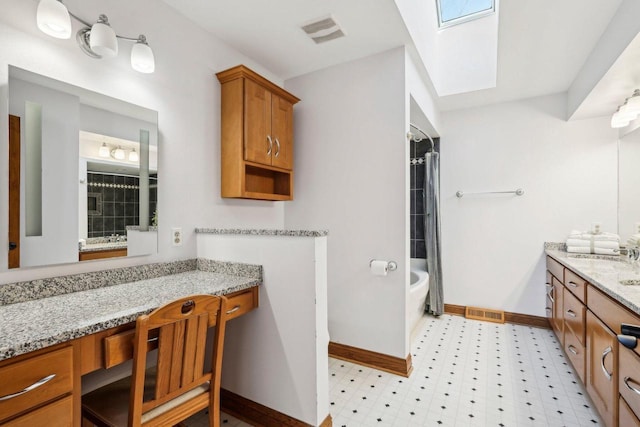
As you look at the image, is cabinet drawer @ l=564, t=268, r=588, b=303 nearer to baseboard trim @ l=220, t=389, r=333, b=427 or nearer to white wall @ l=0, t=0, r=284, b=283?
baseboard trim @ l=220, t=389, r=333, b=427

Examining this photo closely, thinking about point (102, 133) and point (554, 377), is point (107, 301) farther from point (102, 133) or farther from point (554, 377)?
point (554, 377)

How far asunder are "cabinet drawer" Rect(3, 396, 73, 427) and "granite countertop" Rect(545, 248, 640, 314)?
2078mm

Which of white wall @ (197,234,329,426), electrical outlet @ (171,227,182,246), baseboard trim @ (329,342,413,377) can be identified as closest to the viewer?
white wall @ (197,234,329,426)

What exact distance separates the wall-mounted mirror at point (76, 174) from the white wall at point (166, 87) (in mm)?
39

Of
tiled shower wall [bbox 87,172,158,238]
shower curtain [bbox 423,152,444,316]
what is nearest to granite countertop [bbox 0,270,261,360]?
tiled shower wall [bbox 87,172,158,238]

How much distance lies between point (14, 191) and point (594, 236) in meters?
3.99

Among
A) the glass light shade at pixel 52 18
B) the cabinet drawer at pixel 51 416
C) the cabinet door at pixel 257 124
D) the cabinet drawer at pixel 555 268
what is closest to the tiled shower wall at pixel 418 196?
the cabinet drawer at pixel 555 268

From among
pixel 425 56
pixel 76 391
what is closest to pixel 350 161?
pixel 425 56

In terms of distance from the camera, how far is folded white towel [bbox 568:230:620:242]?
2635 millimetres

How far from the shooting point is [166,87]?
1.90 meters

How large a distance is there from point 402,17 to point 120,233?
214 centimetres

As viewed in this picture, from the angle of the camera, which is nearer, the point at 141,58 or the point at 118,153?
the point at 141,58

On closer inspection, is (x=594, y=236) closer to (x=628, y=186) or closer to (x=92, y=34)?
(x=628, y=186)

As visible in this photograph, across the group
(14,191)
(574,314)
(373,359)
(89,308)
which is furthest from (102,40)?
(574,314)
